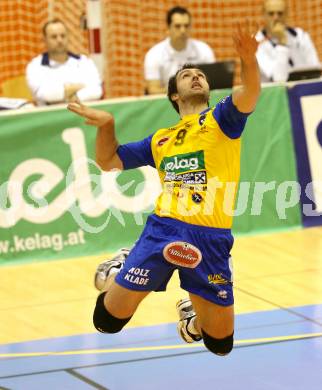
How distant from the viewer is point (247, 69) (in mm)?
6812

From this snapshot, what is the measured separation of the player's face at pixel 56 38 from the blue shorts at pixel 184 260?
5871mm

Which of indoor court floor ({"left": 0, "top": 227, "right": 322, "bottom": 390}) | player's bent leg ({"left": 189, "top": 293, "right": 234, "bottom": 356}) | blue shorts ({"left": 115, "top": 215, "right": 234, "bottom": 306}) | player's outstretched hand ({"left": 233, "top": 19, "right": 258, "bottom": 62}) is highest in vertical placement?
player's outstretched hand ({"left": 233, "top": 19, "right": 258, "bottom": 62})

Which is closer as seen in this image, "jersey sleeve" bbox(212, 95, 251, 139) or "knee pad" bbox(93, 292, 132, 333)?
"jersey sleeve" bbox(212, 95, 251, 139)

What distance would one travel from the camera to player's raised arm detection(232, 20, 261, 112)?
6715 millimetres

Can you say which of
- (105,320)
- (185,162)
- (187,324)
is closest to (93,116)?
(185,162)

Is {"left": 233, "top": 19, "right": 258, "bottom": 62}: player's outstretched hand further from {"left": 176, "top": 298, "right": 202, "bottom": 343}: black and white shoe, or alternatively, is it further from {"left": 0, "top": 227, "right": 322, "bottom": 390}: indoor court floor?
{"left": 0, "top": 227, "right": 322, "bottom": 390}: indoor court floor

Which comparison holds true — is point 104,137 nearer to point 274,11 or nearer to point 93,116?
point 93,116

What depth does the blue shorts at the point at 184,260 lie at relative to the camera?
7309 millimetres

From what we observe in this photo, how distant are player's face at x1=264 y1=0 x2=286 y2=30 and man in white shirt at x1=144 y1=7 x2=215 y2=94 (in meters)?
0.97

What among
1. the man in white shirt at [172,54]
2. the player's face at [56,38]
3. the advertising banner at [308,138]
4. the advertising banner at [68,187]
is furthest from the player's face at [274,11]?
the player's face at [56,38]

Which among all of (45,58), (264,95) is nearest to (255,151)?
(264,95)

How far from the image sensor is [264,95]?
12656 mm

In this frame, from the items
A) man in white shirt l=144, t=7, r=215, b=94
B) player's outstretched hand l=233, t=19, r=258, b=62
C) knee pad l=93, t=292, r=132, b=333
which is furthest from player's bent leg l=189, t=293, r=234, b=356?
man in white shirt l=144, t=7, r=215, b=94

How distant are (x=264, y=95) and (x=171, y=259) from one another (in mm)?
5681
